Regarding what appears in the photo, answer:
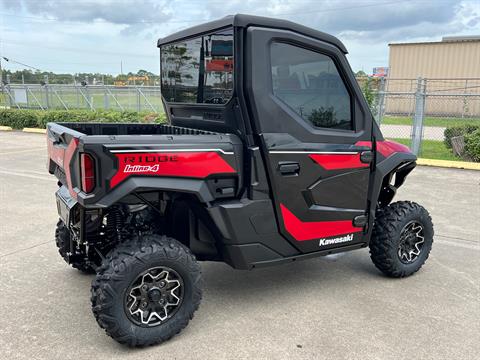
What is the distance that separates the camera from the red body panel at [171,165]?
2.72m

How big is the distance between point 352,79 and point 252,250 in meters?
1.48

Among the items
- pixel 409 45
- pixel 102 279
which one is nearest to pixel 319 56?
pixel 102 279

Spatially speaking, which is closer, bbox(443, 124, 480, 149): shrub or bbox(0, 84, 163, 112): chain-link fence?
bbox(443, 124, 480, 149): shrub

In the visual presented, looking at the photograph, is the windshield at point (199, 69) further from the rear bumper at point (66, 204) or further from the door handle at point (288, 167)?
the rear bumper at point (66, 204)

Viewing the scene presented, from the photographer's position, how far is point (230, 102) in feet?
10.3

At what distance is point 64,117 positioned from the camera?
57.1 ft

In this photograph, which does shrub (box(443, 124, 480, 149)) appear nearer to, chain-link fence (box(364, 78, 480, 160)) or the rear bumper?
chain-link fence (box(364, 78, 480, 160))

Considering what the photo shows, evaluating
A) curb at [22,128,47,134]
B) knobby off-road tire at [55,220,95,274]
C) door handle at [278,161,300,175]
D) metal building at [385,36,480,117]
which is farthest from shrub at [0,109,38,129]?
door handle at [278,161,300,175]

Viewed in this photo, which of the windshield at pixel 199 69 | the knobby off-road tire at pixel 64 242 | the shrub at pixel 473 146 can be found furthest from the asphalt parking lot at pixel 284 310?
the shrub at pixel 473 146

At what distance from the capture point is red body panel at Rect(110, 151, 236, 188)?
8.94ft

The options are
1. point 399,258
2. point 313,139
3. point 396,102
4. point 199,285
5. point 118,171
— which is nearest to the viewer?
point 118,171

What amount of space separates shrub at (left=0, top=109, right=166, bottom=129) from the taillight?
1291 centimetres

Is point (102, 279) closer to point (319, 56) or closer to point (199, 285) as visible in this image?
point (199, 285)

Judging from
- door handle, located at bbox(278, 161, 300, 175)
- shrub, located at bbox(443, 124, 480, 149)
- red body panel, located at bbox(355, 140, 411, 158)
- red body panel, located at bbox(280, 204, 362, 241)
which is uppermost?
red body panel, located at bbox(355, 140, 411, 158)
